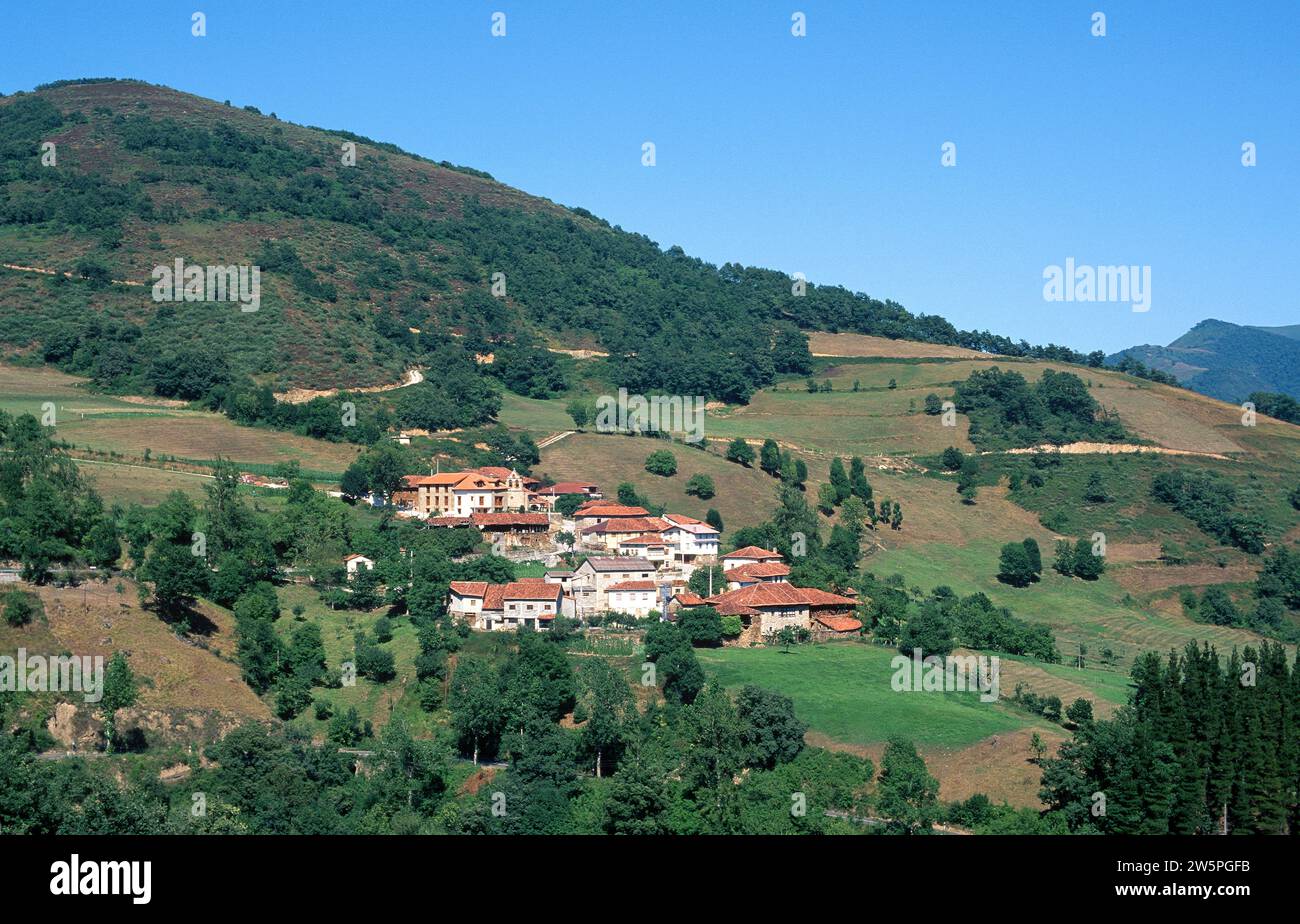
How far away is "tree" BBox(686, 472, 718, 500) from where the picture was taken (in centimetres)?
9100

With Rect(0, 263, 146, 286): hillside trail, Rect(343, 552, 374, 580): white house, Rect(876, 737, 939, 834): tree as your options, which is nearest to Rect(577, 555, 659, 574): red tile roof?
Rect(343, 552, 374, 580): white house

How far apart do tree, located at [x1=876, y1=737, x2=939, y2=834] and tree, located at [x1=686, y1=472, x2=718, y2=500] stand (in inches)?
1722

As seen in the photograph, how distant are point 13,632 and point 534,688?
19093 millimetres

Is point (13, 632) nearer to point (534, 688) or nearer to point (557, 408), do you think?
point (534, 688)

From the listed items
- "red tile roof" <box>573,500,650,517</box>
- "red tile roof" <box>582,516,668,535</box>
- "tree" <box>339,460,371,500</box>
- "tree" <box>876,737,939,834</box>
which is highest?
"tree" <box>339,460,371,500</box>

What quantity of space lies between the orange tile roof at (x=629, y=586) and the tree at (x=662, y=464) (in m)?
30.5

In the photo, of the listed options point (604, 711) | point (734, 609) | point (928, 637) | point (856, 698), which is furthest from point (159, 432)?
point (856, 698)

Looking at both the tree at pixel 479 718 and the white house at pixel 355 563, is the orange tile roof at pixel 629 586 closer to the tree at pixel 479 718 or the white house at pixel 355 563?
the white house at pixel 355 563

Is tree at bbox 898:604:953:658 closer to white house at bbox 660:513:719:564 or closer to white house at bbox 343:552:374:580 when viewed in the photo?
white house at bbox 660:513:719:564

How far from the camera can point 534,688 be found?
164ft

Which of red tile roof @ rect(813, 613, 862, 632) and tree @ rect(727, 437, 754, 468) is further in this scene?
tree @ rect(727, 437, 754, 468)

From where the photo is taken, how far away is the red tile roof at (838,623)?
63.2 metres

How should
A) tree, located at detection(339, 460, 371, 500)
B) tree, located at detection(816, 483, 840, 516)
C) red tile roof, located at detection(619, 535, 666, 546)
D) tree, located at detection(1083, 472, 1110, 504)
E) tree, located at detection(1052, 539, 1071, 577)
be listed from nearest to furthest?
red tile roof, located at detection(619, 535, 666, 546), tree, located at detection(339, 460, 371, 500), tree, located at detection(1052, 539, 1071, 577), tree, located at detection(816, 483, 840, 516), tree, located at detection(1083, 472, 1110, 504)
